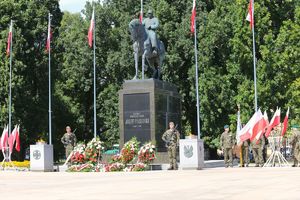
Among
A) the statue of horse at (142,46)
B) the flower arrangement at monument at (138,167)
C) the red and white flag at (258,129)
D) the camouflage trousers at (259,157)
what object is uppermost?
the statue of horse at (142,46)

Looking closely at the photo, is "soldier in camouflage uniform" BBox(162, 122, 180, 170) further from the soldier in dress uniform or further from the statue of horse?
the soldier in dress uniform

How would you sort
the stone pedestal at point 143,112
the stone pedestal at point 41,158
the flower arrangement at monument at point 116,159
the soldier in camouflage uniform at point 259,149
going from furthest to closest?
the soldier in camouflage uniform at point 259,149, the stone pedestal at point 143,112, the stone pedestal at point 41,158, the flower arrangement at monument at point 116,159

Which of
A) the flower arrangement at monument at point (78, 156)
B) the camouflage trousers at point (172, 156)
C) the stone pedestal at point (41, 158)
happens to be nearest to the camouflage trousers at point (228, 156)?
the camouflage trousers at point (172, 156)

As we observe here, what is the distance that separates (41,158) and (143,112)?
477 cm

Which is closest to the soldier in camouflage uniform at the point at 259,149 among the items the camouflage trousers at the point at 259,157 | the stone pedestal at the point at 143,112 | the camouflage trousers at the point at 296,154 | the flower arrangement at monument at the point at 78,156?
the camouflage trousers at the point at 259,157

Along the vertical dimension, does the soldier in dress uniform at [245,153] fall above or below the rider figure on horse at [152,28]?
below

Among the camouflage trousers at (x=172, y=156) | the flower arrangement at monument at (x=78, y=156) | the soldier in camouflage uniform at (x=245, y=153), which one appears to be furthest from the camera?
the soldier in camouflage uniform at (x=245, y=153)

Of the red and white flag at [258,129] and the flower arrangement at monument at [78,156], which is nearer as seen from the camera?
the flower arrangement at monument at [78,156]

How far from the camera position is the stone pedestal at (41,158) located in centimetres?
2481

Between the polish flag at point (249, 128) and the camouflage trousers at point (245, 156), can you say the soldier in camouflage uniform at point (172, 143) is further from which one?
the camouflage trousers at point (245, 156)

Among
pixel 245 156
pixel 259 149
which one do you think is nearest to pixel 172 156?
pixel 259 149

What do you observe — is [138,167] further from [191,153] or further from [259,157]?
[259,157]

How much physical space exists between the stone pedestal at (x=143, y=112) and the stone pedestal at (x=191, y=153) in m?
2.40

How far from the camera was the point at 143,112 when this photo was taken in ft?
83.3
